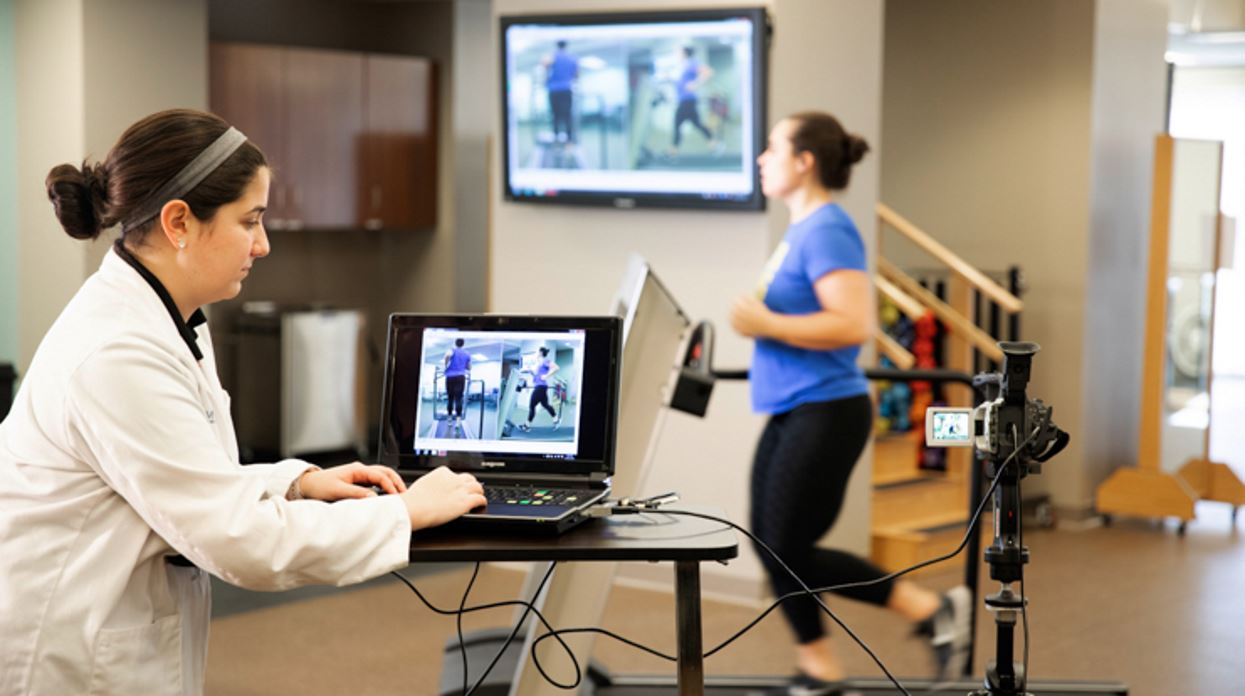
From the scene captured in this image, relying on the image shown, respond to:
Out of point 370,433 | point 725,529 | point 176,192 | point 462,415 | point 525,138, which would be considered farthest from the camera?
point 370,433

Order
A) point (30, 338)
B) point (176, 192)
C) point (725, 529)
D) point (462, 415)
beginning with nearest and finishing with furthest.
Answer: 1. point (176, 192)
2. point (725, 529)
3. point (462, 415)
4. point (30, 338)

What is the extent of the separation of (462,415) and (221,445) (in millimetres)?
436

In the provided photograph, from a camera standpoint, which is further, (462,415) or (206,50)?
(206,50)

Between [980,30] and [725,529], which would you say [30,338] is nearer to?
[980,30]

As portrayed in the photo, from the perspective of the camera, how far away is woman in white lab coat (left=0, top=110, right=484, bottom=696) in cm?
172

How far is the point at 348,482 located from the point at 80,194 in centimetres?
54

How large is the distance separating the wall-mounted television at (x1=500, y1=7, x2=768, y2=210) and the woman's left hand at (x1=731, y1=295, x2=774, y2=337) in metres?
1.48

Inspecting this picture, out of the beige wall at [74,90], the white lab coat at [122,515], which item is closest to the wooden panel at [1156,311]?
the beige wall at [74,90]

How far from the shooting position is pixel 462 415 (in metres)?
2.20

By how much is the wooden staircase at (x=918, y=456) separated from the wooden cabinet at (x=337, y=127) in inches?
115

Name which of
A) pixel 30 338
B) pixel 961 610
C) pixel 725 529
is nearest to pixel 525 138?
pixel 961 610

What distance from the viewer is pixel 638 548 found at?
1840 mm

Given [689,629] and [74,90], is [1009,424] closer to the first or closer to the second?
[689,629]

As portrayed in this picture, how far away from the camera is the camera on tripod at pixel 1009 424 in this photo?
1990 millimetres
